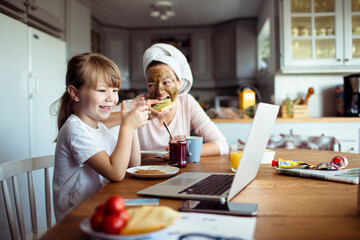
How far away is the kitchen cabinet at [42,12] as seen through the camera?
2.47 metres

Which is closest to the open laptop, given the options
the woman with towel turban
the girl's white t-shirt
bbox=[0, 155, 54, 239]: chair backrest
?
the girl's white t-shirt

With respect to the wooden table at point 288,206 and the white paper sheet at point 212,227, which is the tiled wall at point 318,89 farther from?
the white paper sheet at point 212,227

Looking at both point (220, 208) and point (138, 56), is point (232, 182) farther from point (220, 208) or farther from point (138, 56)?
point (138, 56)

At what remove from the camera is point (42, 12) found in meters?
2.85

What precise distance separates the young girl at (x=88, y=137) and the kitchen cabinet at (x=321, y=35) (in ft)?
8.30

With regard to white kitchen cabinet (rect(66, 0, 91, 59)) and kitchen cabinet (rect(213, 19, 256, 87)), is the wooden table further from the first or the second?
kitchen cabinet (rect(213, 19, 256, 87))

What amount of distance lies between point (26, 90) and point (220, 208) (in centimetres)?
221

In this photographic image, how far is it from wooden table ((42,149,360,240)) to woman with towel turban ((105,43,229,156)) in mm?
633

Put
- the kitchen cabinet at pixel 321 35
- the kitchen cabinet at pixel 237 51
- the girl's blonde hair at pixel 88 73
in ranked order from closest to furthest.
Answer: the girl's blonde hair at pixel 88 73 < the kitchen cabinet at pixel 321 35 < the kitchen cabinet at pixel 237 51

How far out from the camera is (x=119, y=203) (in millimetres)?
480

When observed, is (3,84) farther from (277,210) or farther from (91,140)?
(277,210)

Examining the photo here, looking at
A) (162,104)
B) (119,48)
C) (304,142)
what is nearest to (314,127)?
(304,142)

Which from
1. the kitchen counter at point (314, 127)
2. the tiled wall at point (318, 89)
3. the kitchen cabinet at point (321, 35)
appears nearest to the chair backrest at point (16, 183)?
the kitchen counter at point (314, 127)

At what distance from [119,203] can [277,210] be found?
0.36 metres
